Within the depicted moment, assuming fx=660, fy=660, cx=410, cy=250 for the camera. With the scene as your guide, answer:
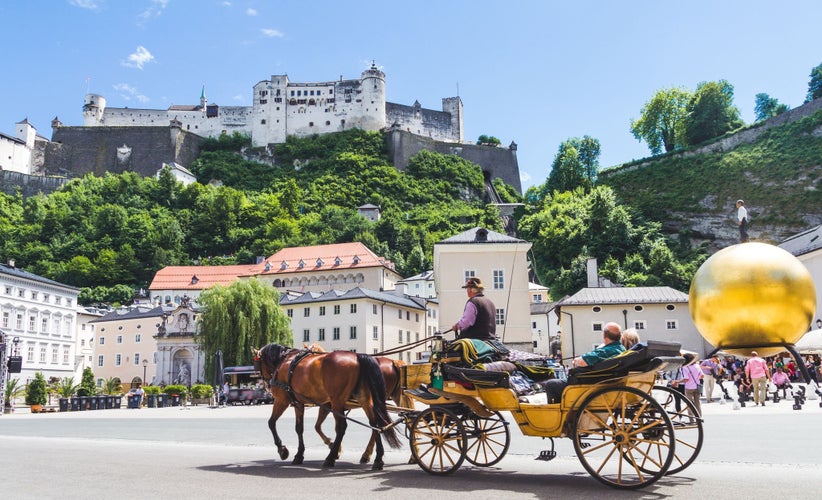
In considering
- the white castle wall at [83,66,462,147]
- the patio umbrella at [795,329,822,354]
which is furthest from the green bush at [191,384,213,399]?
the white castle wall at [83,66,462,147]

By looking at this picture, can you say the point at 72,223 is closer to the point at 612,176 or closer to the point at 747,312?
the point at 612,176

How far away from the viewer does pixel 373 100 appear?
124125mm

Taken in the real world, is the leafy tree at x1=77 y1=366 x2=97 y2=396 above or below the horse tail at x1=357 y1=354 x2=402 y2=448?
below

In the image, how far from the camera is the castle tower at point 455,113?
130m

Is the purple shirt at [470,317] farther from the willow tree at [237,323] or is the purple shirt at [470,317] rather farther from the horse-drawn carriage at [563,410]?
the willow tree at [237,323]

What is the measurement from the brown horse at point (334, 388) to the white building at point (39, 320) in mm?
54022

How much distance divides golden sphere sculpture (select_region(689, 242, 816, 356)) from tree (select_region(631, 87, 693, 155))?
99.6 meters

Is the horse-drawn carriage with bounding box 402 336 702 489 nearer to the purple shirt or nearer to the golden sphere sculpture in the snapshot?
the purple shirt

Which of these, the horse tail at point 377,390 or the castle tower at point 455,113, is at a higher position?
the castle tower at point 455,113

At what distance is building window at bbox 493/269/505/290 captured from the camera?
41.1 m

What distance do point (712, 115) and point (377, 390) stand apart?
3627 inches

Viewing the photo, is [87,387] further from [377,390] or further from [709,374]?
[377,390]

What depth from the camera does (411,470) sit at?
861 centimetres

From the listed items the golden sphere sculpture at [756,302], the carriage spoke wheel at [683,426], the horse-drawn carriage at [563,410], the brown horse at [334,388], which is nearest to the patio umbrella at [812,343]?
the carriage spoke wheel at [683,426]
